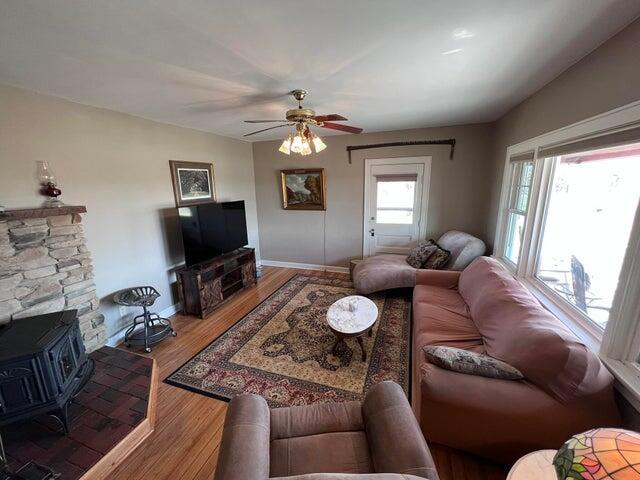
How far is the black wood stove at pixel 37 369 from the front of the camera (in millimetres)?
1541

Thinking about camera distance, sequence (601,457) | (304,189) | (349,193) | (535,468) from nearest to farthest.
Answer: (601,457)
(535,468)
(349,193)
(304,189)

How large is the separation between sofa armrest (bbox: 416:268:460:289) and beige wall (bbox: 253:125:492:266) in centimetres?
121

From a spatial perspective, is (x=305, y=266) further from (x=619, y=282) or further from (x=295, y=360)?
(x=619, y=282)

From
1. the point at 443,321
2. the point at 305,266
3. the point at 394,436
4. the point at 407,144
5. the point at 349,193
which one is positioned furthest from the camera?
the point at 305,266

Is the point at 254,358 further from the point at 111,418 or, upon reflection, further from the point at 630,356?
the point at 630,356

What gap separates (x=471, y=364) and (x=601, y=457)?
0.84 meters

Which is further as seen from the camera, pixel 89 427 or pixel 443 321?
pixel 443 321

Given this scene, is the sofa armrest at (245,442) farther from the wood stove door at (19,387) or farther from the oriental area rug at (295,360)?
the wood stove door at (19,387)

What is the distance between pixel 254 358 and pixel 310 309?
1054mm

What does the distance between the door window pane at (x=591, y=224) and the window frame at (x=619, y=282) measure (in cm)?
7

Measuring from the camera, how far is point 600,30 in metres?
1.37

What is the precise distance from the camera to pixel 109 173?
261 cm

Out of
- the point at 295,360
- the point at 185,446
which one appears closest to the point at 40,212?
the point at 185,446

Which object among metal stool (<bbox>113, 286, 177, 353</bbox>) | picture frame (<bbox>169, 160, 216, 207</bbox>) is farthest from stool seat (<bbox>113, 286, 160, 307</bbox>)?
picture frame (<bbox>169, 160, 216, 207</bbox>)
